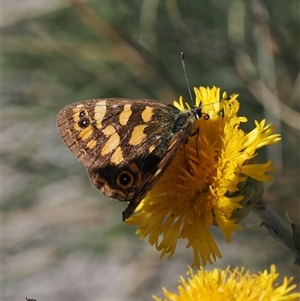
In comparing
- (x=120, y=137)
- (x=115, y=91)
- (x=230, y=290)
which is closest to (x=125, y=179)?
(x=120, y=137)

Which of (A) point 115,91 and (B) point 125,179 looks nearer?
(B) point 125,179

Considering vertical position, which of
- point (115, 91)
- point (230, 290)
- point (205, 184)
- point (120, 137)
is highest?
point (115, 91)

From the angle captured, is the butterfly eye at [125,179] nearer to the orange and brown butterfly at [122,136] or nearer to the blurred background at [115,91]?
the orange and brown butterfly at [122,136]

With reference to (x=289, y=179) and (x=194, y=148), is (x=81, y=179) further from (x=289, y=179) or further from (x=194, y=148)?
(x=194, y=148)

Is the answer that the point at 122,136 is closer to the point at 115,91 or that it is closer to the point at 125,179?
the point at 125,179

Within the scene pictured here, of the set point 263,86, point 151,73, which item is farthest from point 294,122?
point 151,73
